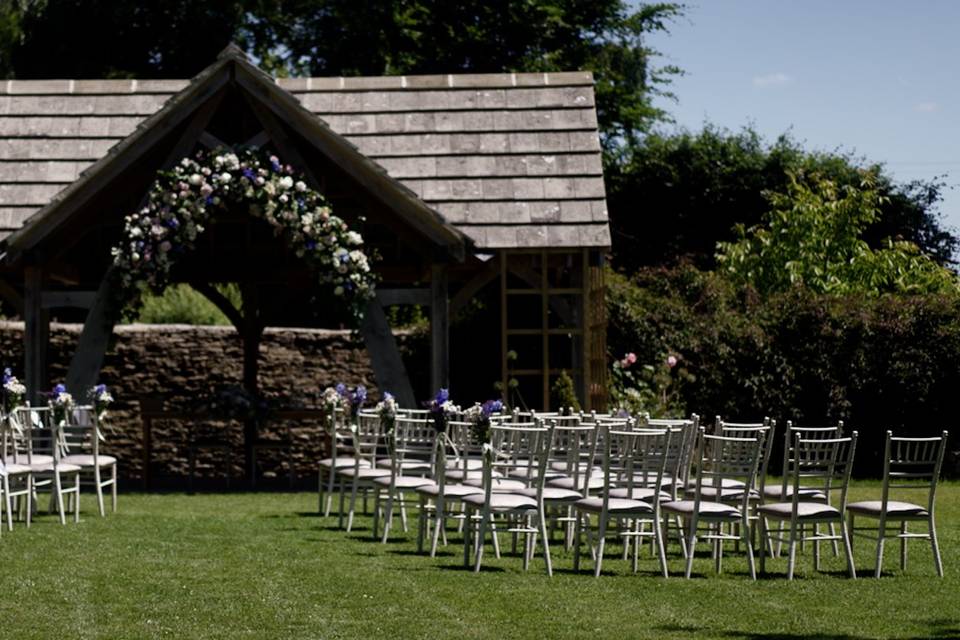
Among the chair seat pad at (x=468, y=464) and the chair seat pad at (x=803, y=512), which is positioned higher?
the chair seat pad at (x=468, y=464)

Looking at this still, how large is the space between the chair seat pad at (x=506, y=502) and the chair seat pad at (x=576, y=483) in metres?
1.00

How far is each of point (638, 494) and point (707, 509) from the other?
86 cm

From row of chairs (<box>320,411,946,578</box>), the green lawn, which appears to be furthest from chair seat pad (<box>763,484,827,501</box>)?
the green lawn

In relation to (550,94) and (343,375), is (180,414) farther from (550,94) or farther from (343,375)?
(550,94)

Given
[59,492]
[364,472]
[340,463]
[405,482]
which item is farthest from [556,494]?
[59,492]

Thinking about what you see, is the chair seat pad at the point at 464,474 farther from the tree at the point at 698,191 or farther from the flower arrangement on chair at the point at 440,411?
the tree at the point at 698,191

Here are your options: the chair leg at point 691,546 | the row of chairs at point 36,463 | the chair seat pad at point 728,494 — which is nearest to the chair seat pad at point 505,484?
the chair seat pad at point 728,494

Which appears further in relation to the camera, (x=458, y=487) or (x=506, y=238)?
(x=506, y=238)

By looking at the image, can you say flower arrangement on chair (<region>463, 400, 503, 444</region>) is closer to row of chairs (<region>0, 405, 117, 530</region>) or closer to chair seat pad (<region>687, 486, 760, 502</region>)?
chair seat pad (<region>687, 486, 760, 502</region>)

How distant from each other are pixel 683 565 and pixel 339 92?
11.3 metres

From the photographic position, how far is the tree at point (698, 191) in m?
30.8

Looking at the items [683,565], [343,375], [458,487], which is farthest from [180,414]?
[683,565]

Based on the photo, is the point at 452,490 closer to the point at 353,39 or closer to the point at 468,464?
the point at 468,464

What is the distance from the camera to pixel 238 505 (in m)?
17.5
